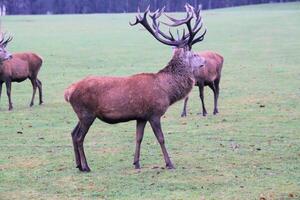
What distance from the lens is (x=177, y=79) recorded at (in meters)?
10.5

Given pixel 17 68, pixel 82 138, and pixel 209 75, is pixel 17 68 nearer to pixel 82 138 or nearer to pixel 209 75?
pixel 209 75

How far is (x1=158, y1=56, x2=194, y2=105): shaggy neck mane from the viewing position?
34.0 feet

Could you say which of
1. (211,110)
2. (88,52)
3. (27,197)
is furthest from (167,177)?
(88,52)

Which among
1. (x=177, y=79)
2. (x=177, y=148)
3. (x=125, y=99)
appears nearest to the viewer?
(x=125, y=99)

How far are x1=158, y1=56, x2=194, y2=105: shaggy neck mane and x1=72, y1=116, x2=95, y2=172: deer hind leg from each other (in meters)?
1.25

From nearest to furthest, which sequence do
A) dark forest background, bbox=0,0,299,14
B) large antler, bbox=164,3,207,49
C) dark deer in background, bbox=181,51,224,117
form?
large antler, bbox=164,3,207,49 → dark deer in background, bbox=181,51,224,117 → dark forest background, bbox=0,0,299,14

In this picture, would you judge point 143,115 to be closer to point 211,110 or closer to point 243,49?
point 211,110

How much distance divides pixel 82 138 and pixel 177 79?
170cm

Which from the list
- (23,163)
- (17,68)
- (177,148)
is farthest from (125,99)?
(17,68)

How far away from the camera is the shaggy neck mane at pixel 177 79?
408 inches

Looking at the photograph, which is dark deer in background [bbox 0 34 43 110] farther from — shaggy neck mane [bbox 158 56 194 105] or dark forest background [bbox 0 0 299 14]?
dark forest background [bbox 0 0 299 14]

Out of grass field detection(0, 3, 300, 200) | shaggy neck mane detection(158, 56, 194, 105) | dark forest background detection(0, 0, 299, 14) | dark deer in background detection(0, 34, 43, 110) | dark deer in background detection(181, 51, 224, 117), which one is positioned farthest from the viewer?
dark forest background detection(0, 0, 299, 14)

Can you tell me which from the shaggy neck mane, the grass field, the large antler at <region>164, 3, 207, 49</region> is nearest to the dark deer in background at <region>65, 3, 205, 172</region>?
the shaggy neck mane

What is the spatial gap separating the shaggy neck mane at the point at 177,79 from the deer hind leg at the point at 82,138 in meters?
1.25
